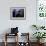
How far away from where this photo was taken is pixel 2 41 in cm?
706

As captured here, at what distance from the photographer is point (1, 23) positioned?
6.95m

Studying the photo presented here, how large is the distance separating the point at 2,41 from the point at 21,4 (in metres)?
1.91

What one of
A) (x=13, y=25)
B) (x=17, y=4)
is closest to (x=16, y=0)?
(x=17, y=4)

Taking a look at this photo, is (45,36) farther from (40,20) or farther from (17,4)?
(17,4)

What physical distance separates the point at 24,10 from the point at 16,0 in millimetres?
576

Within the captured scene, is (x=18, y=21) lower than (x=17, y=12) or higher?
lower

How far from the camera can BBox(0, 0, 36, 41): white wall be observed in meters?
6.91

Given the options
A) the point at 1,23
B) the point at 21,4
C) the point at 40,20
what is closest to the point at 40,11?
the point at 40,20

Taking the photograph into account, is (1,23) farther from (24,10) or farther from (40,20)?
(40,20)

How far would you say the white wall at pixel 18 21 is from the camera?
6.91 metres

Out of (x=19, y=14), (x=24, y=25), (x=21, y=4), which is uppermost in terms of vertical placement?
(x=21, y=4)

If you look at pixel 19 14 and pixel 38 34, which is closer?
pixel 38 34

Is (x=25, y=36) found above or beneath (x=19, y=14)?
beneath

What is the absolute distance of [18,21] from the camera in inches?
275
